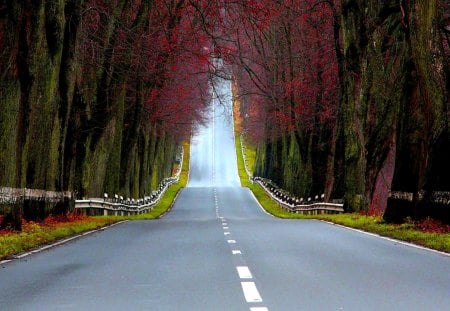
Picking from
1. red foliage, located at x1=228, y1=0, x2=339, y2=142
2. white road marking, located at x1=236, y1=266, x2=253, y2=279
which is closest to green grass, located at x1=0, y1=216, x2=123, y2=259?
white road marking, located at x1=236, y1=266, x2=253, y2=279

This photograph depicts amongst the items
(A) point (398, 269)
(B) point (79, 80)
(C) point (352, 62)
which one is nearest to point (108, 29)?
(B) point (79, 80)

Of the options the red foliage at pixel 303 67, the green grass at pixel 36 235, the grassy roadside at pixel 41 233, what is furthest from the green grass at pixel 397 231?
the red foliage at pixel 303 67

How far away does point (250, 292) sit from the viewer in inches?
362

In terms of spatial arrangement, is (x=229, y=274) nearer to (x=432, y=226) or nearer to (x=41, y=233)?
(x=41, y=233)

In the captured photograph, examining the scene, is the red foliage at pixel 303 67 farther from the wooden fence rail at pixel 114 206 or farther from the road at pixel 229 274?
the road at pixel 229 274

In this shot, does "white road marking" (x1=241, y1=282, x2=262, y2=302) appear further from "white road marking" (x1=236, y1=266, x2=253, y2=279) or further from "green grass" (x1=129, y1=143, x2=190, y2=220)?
"green grass" (x1=129, y1=143, x2=190, y2=220)

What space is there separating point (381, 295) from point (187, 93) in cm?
4577

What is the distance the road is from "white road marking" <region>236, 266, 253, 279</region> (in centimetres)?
1

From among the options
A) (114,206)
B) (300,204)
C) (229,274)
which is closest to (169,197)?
(300,204)

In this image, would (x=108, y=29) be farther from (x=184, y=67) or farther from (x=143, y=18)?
(x=184, y=67)

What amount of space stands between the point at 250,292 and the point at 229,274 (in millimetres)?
1977

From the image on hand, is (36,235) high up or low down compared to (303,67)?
down

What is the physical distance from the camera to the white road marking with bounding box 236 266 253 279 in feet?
35.4

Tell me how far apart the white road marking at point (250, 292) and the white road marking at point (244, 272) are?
2.54 ft
